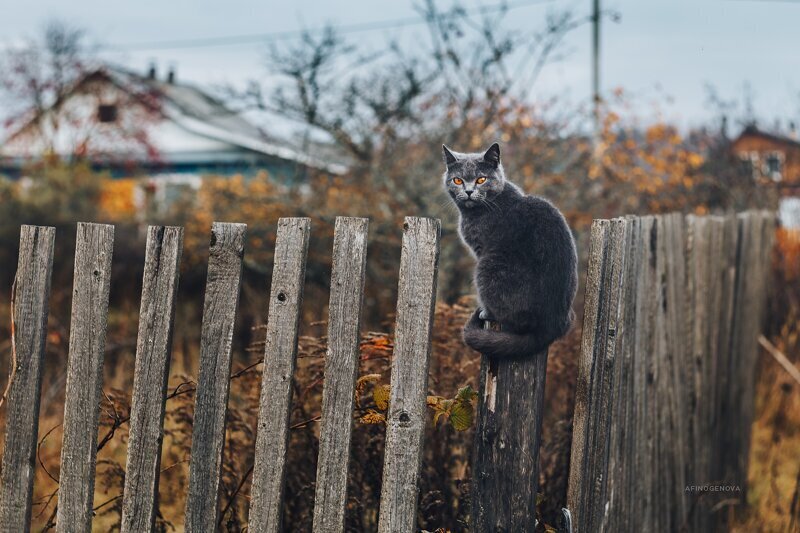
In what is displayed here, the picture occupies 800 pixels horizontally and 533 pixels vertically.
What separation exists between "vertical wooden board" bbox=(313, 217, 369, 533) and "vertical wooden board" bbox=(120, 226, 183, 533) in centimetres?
43

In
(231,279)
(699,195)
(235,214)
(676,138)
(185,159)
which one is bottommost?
(231,279)

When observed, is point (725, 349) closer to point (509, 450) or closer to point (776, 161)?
point (509, 450)

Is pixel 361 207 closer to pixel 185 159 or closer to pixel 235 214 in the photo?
pixel 235 214

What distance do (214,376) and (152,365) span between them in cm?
18

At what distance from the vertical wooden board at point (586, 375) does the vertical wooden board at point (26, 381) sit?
1.49m

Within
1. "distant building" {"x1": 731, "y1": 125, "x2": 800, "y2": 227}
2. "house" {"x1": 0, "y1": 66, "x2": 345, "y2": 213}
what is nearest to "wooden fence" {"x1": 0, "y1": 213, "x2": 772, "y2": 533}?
"distant building" {"x1": 731, "y1": 125, "x2": 800, "y2": 227}

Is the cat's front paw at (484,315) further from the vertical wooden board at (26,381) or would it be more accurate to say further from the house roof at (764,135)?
the house roof at (764,135)

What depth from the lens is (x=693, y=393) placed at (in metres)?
3.96

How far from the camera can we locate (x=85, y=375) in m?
2.16

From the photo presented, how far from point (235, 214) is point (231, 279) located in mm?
5320

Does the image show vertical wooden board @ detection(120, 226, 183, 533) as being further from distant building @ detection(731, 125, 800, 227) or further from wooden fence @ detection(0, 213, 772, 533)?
distant building @ detection(731, 125, 800, 227)

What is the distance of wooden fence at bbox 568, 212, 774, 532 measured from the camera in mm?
2318

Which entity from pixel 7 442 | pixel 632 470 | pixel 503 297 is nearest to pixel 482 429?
pixel 503 297

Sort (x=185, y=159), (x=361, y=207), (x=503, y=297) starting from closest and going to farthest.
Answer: (x=503, y=297)
(x=361, y=207)
(x=185, y=159)
